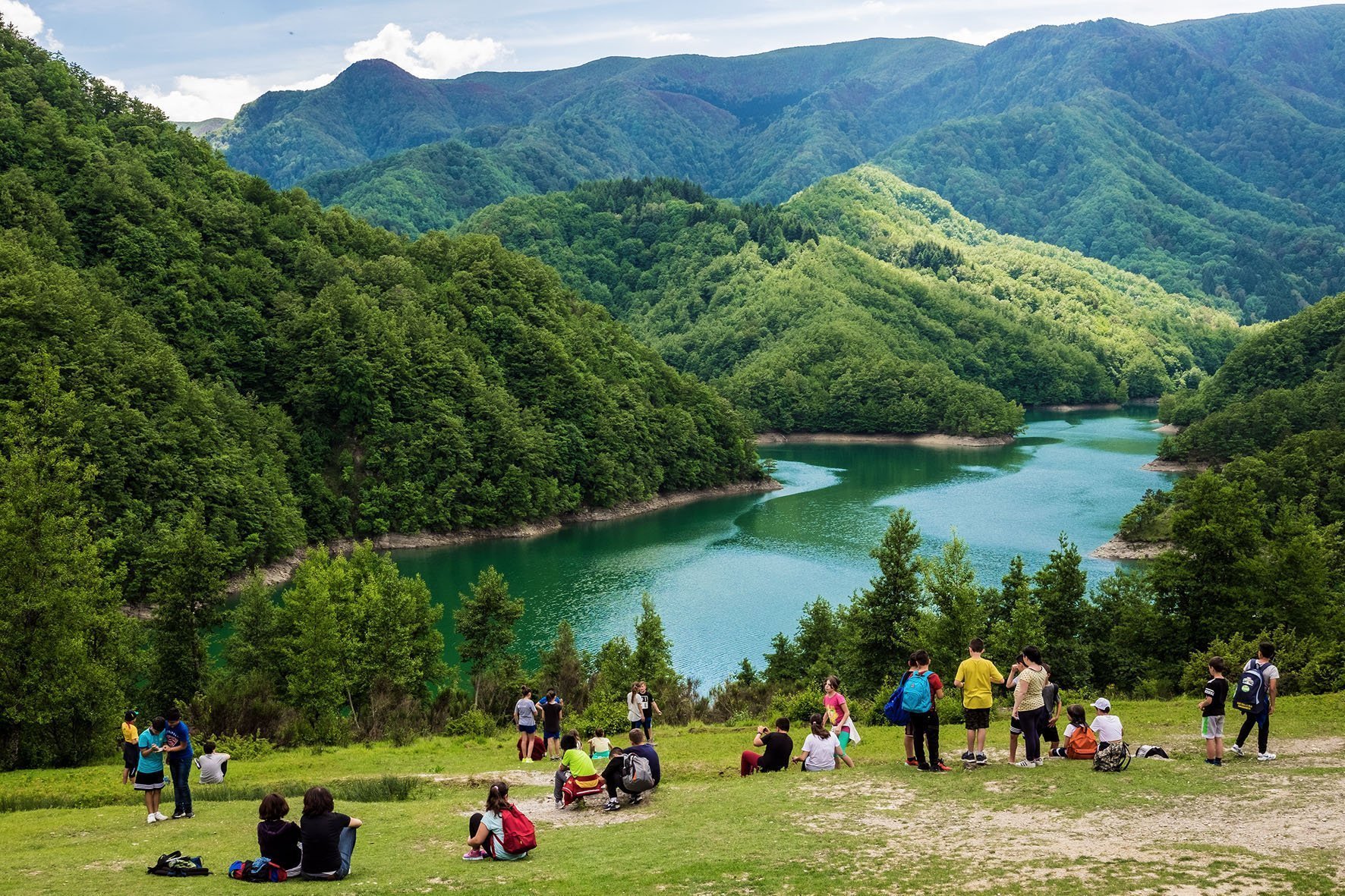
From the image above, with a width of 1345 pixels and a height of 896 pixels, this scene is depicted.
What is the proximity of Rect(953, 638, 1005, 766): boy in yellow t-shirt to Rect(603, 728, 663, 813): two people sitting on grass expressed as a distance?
5.46 meters

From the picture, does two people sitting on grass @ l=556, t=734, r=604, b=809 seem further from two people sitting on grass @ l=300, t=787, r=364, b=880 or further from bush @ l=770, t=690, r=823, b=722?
bush @ l=770, t=690, r=823, b=722

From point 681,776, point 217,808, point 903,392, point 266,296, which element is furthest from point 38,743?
point 903,392

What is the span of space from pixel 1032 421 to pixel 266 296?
424 ft

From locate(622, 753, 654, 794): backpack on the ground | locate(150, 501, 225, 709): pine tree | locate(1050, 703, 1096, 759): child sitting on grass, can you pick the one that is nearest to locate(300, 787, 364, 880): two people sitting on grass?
locate(622, 753, 654, 794): backpack on the ground

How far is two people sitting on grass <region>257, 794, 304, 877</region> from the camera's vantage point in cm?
1477

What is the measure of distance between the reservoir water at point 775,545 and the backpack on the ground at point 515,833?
124 ft

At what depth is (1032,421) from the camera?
621ft

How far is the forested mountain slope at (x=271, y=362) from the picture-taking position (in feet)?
244

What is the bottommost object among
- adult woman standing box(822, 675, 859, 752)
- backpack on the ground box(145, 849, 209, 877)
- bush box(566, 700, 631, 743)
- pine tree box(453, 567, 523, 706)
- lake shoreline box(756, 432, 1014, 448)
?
bush box(566, 700, 631, 743)

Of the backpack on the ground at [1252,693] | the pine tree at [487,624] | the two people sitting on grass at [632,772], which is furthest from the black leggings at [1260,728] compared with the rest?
the pine tree at [487,624]

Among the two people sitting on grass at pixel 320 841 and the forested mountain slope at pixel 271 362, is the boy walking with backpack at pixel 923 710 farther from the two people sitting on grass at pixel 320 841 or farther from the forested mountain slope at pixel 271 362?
the forested mountain slope at pixel 271 362

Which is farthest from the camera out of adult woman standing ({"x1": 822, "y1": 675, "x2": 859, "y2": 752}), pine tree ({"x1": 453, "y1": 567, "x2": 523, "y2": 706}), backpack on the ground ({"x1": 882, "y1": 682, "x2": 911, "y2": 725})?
pine tree ({"x1": 453, "y1": 567, "x2": 523, "y2": 706})

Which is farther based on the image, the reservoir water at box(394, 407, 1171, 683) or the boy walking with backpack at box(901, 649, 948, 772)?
the reservoir water at box(394, 407, 1171, 683)

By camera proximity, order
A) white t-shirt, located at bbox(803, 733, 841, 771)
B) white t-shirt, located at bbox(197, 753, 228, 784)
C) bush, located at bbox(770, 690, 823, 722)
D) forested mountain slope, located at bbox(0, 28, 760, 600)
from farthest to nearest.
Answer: forested mountain slope, located at bbox(0, 28, 760, 600) < bush, located at bbox(770, 690, 823, 722) < white t-shirt, located at bbox(197, 753, 228, 784) < white t-shirt, located at bbox(803, 733, 841, 771)
